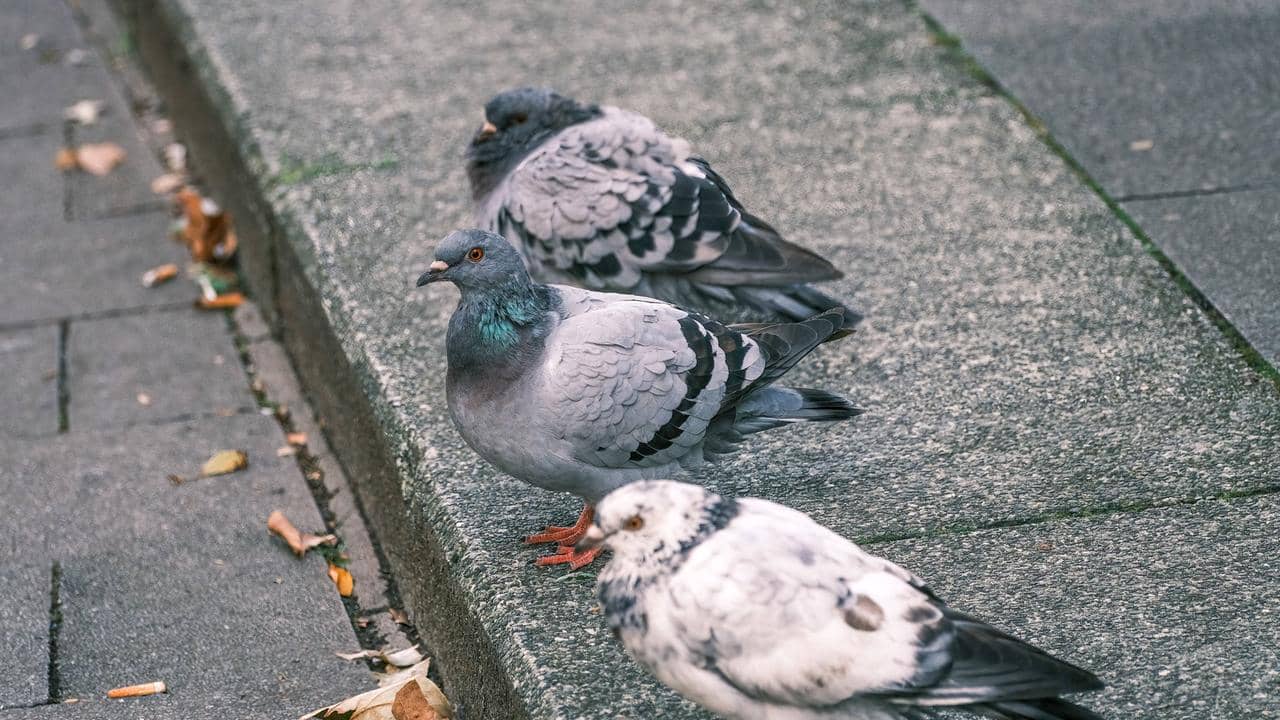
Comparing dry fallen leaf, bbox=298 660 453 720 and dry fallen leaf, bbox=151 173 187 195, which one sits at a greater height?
dry fallen leaf, bbox=298 660 453 720

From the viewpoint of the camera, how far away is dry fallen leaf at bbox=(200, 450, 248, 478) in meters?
4.50

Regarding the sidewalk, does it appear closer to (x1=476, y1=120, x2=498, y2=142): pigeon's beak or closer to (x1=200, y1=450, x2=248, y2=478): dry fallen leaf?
(x1=200, y1=450, x2=248, y2=478): dry fallen leaf

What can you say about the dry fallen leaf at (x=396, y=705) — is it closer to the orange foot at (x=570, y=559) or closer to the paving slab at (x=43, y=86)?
the orange foot at (x=570, y=559)

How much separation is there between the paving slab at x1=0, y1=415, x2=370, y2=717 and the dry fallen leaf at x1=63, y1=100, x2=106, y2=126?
9.15ft

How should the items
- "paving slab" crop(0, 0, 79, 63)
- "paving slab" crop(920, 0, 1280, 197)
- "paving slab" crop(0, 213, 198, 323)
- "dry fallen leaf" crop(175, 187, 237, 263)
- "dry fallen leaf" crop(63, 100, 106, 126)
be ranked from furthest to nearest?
"paving slab" crop(0, 0, 79, 63), "dry fallen leaf" crop(63, 100, 106, 126), "dry fallen leaf" crop(175, 187, 237, 263), "paving slab" crop(0, 213, 198, 323), "paving slab" crop(920, 0, 1280, 197)

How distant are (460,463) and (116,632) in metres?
0.98

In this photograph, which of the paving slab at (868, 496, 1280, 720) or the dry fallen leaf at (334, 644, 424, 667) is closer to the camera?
the paving slab at (868, 496, 1280, 720)

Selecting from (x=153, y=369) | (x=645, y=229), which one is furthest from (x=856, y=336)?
(x=153, y=369)

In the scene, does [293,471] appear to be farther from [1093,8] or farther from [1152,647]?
[1093,8]

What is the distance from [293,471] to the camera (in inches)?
180

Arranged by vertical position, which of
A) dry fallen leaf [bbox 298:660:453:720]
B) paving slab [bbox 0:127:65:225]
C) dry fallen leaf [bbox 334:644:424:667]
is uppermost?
dry fallen leaf [bbox 298:660:453:720]

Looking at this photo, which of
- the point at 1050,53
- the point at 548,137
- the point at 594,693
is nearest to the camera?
the point at 594,693

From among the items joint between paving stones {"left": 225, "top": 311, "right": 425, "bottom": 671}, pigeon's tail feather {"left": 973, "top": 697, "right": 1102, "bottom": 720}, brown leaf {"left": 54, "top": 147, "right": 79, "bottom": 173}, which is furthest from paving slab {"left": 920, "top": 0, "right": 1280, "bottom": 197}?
brown leaf {"left": 54, "top": 147, "right": 79, "bottom": 173}

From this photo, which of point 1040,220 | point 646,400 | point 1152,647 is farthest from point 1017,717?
point 1040,220
